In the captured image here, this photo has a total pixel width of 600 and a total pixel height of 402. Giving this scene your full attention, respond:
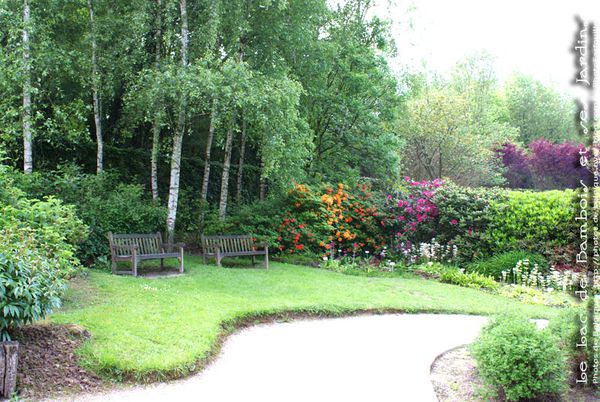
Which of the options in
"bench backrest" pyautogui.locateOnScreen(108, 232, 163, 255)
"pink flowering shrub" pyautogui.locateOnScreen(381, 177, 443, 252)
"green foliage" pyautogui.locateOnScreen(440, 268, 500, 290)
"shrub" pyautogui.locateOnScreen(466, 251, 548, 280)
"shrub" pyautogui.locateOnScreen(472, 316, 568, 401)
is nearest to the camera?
"shrub" pyautogui.locateOnScreen(472, 316, 568, 401)

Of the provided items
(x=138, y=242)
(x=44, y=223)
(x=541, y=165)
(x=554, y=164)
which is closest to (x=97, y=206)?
(x=138, y=242)

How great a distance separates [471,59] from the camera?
105ft

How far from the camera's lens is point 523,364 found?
3.96 m

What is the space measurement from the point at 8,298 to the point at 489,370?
405 cm

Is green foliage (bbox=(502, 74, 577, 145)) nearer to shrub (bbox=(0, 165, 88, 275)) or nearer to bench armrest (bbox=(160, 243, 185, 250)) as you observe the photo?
bench armrest (bbox=(160, 243, 185, 250))

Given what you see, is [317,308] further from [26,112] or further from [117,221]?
[26,112]

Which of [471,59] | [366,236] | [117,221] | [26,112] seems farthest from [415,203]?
[471,59]

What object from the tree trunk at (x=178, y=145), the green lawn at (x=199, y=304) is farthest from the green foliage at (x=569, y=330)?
the tree trunk at (x=178, y=145)

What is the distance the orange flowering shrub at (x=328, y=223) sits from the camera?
12.2 metres

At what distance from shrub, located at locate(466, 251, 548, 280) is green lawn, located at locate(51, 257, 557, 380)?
1.35 metres

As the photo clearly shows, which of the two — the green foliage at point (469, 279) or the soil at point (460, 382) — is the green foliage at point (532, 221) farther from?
the soil at point (460, 382)

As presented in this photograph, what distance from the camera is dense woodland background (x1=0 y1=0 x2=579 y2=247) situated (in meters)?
9.75

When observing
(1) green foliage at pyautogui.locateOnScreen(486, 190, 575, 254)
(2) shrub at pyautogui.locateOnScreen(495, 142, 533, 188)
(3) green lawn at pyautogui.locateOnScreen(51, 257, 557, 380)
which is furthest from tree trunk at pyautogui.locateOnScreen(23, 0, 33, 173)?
(2) shrub at pyautogui.locateOnScreen(495, 142, 533, 188)

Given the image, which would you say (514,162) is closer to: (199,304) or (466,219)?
(466,219)
